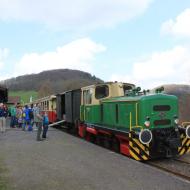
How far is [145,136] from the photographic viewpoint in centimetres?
1113

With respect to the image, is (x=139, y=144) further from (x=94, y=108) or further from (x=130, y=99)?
(x=94, y=108)

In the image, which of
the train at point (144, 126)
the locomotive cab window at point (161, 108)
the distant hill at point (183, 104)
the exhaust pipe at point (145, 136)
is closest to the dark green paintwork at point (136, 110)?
the train at point (144, 126)

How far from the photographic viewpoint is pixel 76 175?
8766mm

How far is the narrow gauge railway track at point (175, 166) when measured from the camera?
968cm

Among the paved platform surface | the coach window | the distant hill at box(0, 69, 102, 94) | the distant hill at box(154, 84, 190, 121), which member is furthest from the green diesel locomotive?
the distant hill at box(0, 69, 102, 94)

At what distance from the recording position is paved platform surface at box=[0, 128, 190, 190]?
7.77 meters

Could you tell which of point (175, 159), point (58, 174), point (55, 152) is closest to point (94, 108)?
point (55, 152)

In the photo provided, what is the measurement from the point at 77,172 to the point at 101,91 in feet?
23.6

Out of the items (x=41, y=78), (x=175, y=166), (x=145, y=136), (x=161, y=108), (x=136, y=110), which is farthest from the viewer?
(x=41, y=78)

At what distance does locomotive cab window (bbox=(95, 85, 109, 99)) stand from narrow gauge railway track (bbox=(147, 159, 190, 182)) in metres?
4.80

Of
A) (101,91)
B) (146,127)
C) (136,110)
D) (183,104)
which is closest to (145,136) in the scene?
(146,127)

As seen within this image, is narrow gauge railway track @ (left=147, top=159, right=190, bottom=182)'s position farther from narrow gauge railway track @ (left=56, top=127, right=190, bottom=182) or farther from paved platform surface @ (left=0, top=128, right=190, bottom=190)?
paved platform surface @ (left=0, top=128, right=190, bottom=190)

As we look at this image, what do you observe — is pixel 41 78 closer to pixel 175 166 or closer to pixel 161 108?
pixel 161 108

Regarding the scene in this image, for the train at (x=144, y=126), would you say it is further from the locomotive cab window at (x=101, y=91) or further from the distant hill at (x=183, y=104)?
the distant hill at (x=183, y=104)
